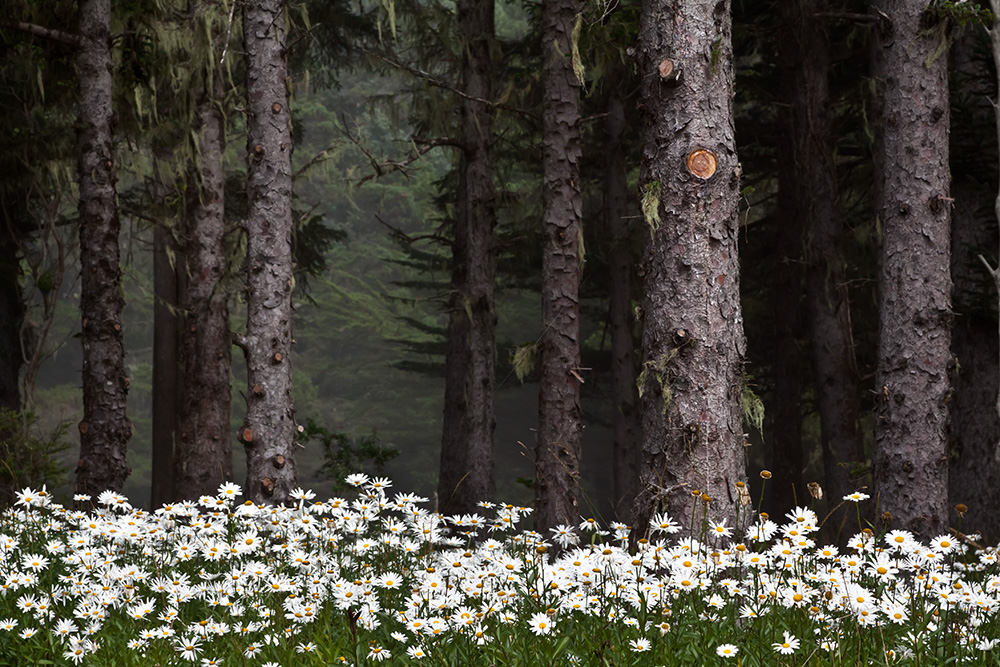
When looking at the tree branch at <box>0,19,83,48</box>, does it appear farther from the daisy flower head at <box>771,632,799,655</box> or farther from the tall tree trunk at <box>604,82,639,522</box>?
the tall tree trunk at <box>604,82,639,522</box>

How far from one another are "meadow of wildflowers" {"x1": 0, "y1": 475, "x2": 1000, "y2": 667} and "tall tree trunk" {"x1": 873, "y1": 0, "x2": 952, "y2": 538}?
215 cm

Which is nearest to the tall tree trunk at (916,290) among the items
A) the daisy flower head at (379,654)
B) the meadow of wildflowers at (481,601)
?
the meadow of wildflowers at (481,601)

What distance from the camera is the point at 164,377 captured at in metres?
13.2

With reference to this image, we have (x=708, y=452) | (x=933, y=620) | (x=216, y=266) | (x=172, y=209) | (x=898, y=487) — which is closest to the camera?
(x=933, y=620)

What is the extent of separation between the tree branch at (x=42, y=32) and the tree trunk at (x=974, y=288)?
8918 mm

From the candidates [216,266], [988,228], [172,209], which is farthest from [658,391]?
[172,209]

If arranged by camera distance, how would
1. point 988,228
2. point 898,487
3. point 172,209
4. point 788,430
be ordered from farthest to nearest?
point 788,430
point 172,209
point 988,228
point 898,487

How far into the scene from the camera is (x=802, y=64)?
38.6 feet

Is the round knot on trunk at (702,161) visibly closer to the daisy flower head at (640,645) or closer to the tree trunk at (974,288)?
the daisy flower head at (640,645)

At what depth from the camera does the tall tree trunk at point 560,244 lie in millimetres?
8891

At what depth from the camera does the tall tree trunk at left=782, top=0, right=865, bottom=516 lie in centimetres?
1170

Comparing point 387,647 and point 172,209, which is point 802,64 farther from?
point 387,647

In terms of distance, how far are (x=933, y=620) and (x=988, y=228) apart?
6.87 meters

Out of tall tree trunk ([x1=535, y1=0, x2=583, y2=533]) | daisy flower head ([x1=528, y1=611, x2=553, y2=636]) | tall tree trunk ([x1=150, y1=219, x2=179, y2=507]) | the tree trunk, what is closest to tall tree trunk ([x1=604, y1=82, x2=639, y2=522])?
tall tree trunk ([x1=535, y1=0, x2=583, y2=533])
